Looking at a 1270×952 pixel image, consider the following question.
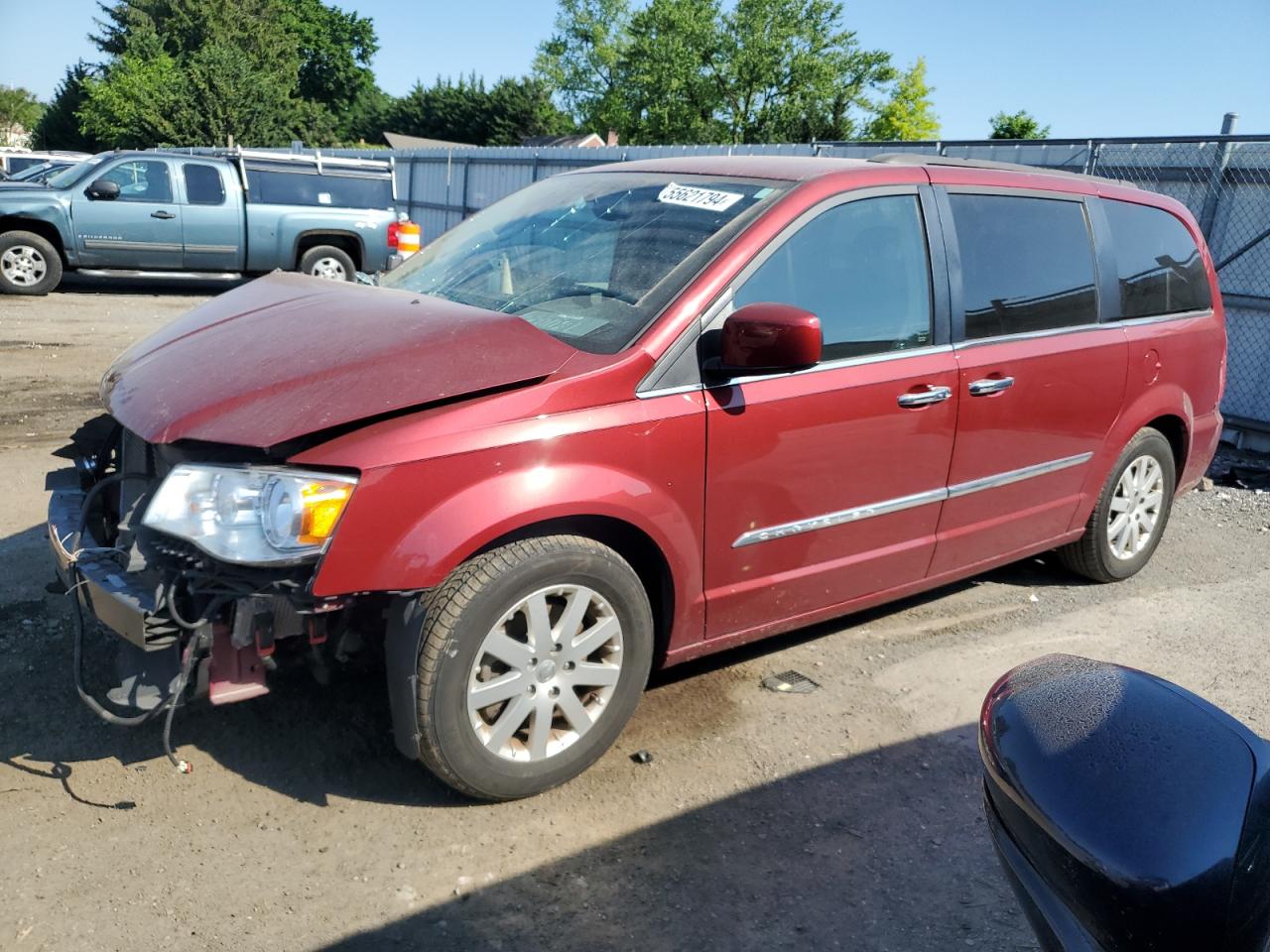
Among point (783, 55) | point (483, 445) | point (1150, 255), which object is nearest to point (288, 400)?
point (483, 445)

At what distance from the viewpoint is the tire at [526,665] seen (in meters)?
2.74

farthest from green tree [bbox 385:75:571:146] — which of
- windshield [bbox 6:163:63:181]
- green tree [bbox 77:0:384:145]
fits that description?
windshield [bbox 6:163:63:181]

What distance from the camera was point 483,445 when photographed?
273 centimetres

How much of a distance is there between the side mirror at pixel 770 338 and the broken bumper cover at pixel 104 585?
170cm

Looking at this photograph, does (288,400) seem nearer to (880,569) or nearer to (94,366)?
(880,569)

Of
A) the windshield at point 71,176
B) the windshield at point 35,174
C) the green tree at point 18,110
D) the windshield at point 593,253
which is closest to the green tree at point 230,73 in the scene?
the green tree at point 18,110

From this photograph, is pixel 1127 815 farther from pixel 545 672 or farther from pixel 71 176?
pixel 71 176

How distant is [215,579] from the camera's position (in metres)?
2.59

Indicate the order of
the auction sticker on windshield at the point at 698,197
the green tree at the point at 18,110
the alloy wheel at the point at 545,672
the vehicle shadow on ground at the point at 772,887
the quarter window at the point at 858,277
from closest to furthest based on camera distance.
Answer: the vehicle shadow on ground at the point at 772,887 < the alloy wheel at the point at 545,672 < the quarter window at the point at 858,277 < the auction sticker on windshield at the point at 698,197 < the green tree at the point at 18,110

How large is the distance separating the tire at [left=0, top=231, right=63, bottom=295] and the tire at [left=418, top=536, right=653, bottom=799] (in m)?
12.3

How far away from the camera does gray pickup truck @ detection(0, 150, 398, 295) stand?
41.5 feet

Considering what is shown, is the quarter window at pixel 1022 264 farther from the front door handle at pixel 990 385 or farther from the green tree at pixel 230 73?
the green tree at pixel 230 73

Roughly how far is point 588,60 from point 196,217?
236 ft

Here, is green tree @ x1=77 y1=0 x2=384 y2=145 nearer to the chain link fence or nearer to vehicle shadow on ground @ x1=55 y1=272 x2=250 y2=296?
vehicle shadow on ground @ x1=55 y1=272 x2=250 y2=296
